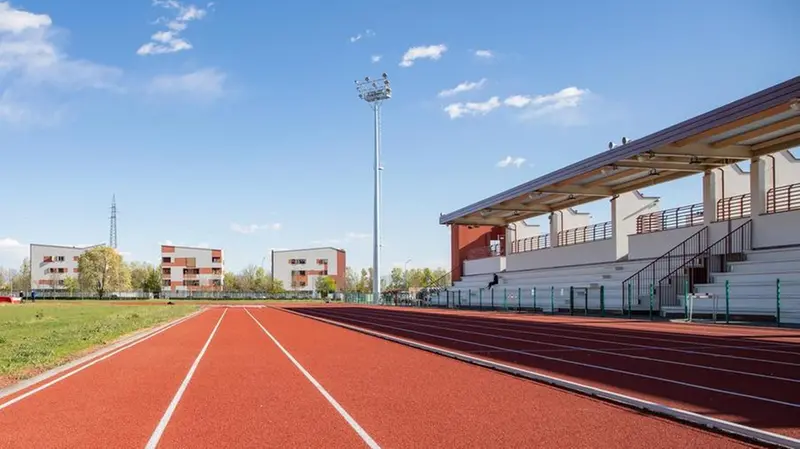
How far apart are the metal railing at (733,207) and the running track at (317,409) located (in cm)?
2000

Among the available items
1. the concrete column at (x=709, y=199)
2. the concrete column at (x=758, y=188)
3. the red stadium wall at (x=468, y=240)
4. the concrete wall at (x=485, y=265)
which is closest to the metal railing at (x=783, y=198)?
the concrete column at (x=758, y=188)

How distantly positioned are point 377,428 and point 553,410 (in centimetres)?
230

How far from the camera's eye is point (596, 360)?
13.5m

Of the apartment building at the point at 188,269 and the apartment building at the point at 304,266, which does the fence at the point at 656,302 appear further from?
the apartment building at the point at 188,269

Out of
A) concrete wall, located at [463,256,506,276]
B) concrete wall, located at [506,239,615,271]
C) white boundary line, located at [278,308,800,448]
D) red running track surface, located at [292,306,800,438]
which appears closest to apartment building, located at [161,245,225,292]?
concrete wall, located at [463,256,506,276]

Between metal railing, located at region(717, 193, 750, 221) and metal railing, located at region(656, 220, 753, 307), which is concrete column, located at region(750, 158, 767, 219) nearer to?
Answer: metal railing, located at region(656, 220, 753, 307)

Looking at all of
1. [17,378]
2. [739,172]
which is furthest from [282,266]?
[17,378]

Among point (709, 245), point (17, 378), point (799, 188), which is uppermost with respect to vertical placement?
point (799, 188)

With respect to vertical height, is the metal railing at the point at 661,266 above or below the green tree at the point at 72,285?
above

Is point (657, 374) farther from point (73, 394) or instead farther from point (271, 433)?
point (73, 394)

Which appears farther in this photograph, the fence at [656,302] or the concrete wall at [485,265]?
the concrete wall at [485,265]

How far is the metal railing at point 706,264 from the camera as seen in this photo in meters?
30.2

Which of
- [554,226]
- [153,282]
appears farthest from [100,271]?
[554,226]

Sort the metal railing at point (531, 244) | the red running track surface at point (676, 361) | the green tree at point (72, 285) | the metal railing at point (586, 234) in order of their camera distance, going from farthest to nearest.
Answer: the green tree at point (72, 285)
the metal railing at point (531, 244)
the metal railing at point (586, 234)
the red running track surface at point (676, 361)
